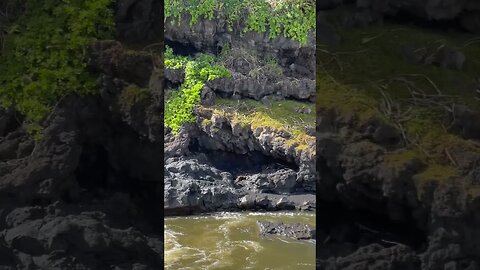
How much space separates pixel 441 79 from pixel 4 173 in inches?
90.1

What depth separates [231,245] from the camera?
872cm

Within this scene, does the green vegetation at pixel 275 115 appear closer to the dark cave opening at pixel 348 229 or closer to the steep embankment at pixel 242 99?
the steep embankment at pixel 242 99

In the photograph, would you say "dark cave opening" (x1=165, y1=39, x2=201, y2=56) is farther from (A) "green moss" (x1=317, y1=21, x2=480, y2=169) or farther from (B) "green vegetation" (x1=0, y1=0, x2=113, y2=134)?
(A) "green moss" (x1=317, y1=21, x2=480, y2=169)

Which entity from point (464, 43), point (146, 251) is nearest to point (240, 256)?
point (146, 251)

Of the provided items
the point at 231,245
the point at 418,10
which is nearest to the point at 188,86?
the point at 231,245

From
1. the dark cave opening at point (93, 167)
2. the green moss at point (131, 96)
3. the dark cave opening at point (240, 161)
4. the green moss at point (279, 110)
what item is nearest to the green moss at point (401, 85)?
the green moss at point (131, 96)

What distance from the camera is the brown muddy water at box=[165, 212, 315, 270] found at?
7.85 m

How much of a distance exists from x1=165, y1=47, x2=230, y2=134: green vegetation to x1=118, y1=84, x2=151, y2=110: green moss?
10.9 meters

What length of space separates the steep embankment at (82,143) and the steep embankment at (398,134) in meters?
0.89

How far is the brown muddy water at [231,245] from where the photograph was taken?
7.85 metres

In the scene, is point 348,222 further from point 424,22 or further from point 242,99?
point 242,99

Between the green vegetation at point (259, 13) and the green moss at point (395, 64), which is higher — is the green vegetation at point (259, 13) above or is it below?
above

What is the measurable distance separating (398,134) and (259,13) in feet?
39.9

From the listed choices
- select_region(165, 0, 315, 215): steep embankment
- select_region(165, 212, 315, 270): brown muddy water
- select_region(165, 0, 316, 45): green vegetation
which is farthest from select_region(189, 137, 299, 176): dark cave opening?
select_region(165, 0, 316, 45): green vegetation
